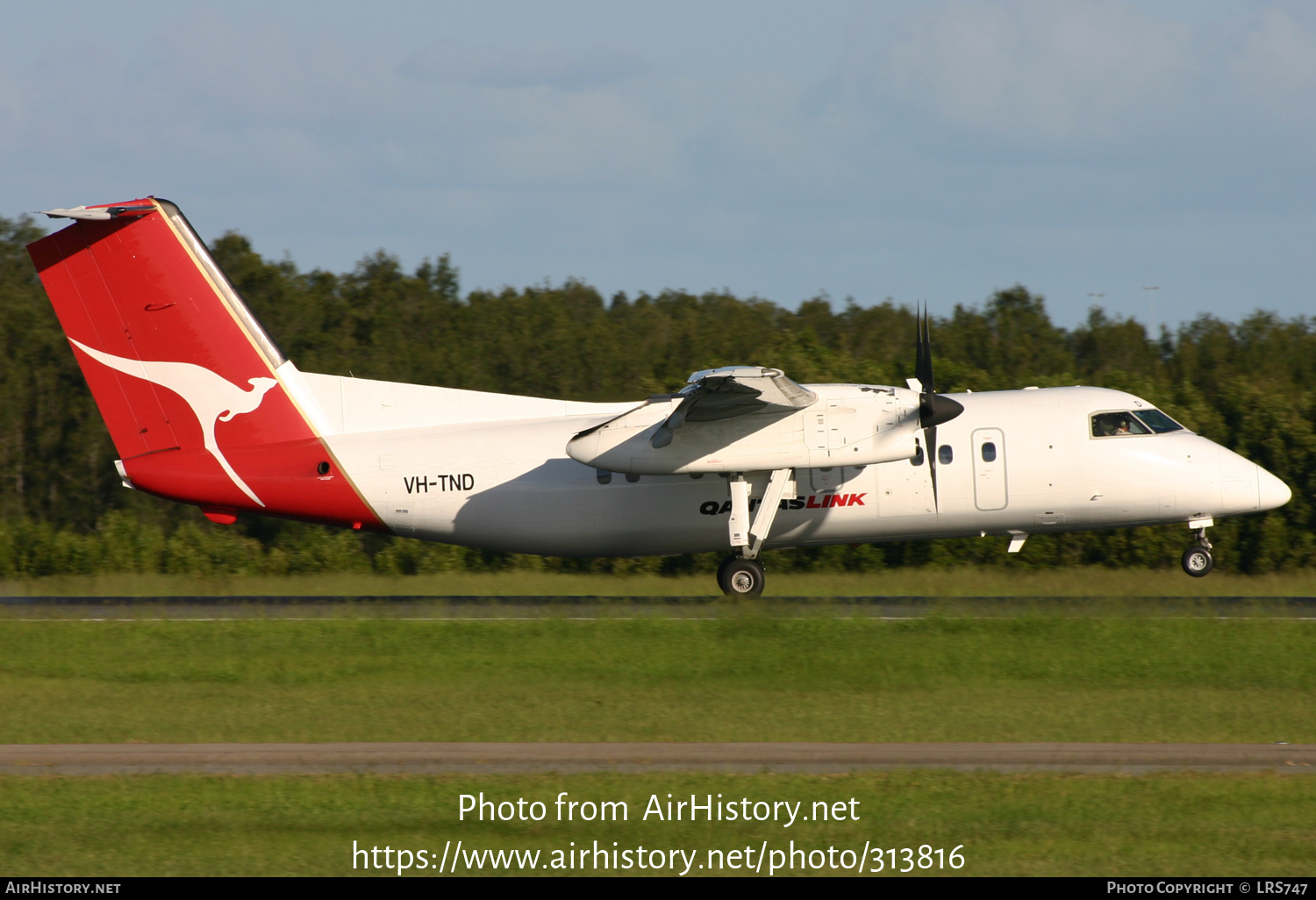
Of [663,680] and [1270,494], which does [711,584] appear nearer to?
[663,680]

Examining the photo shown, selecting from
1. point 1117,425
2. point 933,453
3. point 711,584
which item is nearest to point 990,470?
point 933,453

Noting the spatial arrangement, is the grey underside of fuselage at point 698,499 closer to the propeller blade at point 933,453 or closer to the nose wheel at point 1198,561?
the propeller blade at point 933,453

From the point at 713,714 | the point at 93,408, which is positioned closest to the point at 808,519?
the point at 713,714

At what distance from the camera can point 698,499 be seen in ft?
59.1

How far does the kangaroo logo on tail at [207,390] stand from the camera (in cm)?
1822

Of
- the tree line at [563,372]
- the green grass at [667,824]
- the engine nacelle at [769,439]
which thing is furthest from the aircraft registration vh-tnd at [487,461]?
the green grass at [667,824]

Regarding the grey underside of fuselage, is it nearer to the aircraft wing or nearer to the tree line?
the aircraft wing

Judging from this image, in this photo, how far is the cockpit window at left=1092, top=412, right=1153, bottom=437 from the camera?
1784 centimetres

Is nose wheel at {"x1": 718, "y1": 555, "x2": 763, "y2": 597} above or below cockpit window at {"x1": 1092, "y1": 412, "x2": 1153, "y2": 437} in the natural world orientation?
below

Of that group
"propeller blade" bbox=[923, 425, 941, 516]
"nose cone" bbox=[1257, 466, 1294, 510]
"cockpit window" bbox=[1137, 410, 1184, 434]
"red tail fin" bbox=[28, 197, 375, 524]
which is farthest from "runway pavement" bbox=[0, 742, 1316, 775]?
"cockpit window" bbox=[1137, 410, 1184, 434]

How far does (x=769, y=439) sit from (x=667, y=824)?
943 centimetres

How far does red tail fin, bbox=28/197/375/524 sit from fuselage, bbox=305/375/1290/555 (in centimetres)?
85

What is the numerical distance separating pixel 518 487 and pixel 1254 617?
967 centimetres

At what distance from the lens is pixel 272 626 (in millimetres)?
15859
